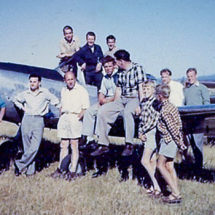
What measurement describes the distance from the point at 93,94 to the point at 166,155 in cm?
301

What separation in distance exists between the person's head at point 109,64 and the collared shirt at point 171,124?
132cm

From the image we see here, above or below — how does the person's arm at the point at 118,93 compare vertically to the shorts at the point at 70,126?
above

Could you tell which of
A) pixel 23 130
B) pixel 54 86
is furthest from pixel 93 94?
pixel 23 130

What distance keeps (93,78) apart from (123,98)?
2229 mm

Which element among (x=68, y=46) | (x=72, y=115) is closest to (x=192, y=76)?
(x=72, y=115)

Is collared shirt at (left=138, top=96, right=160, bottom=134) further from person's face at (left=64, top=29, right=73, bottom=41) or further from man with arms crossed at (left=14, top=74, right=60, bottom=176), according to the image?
person's face at (left=64, top=29, right=73, bottom=41)

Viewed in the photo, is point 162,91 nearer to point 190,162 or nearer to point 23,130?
point 23,130

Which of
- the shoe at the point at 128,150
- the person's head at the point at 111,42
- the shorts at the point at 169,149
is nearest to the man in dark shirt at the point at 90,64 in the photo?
the person's head at the point at 111,42

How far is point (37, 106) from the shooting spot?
598 cm

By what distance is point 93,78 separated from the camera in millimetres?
7508

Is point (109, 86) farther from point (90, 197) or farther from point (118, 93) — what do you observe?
point (90, 197)

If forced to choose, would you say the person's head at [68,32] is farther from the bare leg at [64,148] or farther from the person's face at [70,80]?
the bare leg at [64,148]

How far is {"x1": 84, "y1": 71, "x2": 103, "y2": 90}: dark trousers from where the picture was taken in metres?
7.46

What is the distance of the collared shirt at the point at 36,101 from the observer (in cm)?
598
